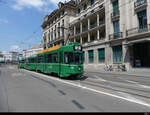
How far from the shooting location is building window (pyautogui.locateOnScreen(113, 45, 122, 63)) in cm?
2347

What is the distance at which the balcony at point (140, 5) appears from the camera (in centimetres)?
2000

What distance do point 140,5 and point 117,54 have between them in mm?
8798

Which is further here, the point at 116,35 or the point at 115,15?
the point at 115,15

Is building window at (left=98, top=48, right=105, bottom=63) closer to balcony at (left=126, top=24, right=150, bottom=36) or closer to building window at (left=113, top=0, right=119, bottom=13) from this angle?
balcony at (left=126, top=24, right=150, bottom=36)

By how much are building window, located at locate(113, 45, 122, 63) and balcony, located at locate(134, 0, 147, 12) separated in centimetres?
674

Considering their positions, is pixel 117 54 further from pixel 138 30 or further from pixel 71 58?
pixel 71 58

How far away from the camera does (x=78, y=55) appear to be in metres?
12.3

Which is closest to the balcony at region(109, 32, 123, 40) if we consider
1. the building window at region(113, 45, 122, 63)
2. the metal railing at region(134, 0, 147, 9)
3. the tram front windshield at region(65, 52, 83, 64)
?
the building window at region(113, 45, 122, 63)

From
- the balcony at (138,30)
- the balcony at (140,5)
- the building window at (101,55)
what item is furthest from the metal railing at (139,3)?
the building window at (101,55)

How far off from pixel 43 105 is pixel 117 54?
21354 mm

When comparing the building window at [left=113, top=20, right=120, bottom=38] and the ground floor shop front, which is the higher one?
the building window at [left=113, top=20, right=120, bottom=38]

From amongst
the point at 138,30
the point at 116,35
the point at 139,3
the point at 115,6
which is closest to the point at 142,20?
the point at 138,30

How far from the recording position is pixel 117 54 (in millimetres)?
24016

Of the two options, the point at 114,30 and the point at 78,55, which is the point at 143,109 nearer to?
the point at 78,55
